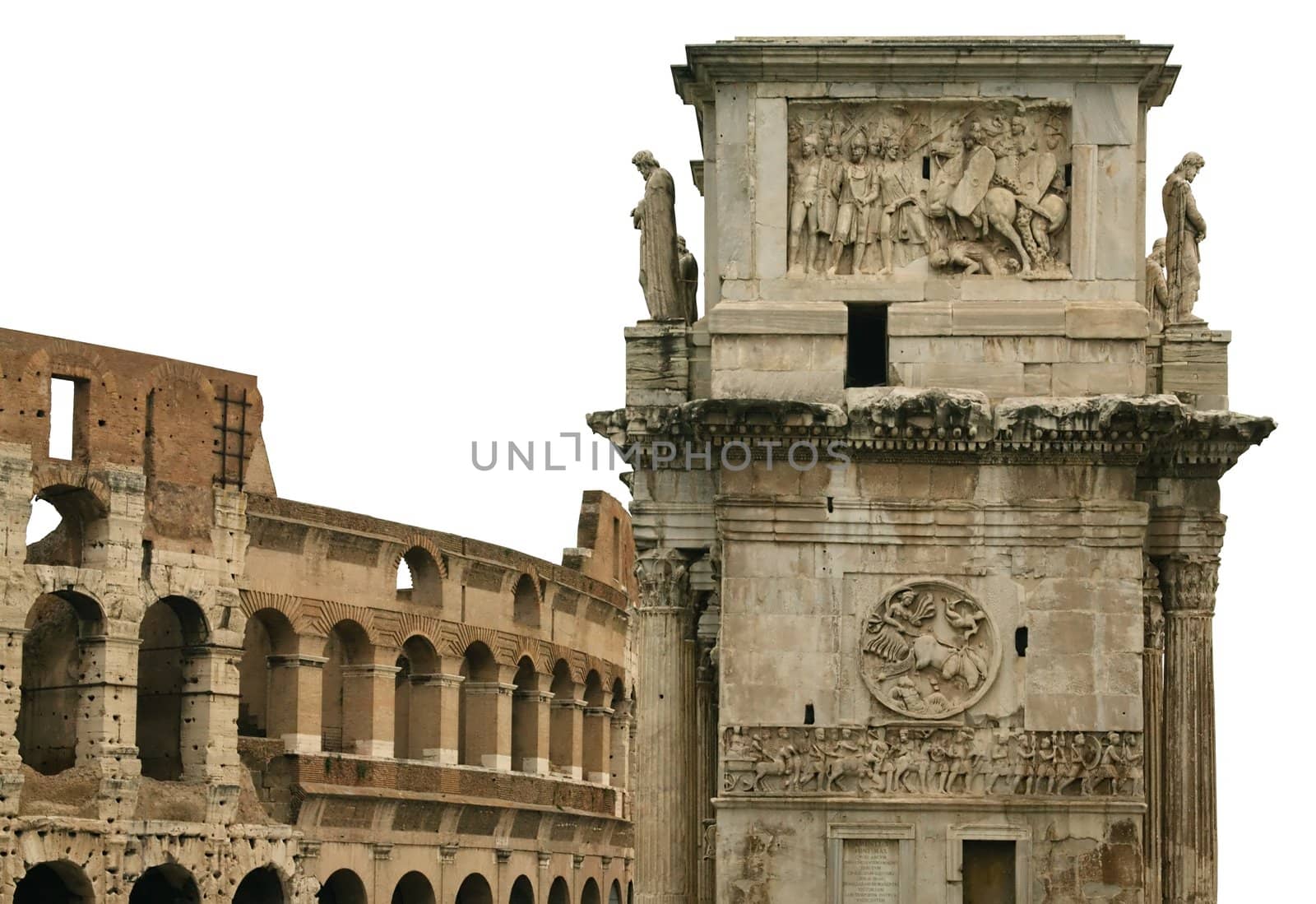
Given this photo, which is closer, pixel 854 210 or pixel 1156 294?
pixel 854 210

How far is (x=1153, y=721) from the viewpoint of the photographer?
28203mm

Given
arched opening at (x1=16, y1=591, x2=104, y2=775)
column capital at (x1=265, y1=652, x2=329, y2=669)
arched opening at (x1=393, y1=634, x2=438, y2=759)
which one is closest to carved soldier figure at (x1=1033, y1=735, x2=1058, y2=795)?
arched opening at (x1=16, y1=591, x2=104, y2=775)

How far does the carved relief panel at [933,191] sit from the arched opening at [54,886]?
21.5 m

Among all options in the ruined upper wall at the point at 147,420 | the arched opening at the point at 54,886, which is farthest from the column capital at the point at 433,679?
the arched opening at the point at 54,886

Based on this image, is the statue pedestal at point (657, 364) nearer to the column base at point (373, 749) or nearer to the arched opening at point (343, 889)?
the column base at point (373, 749)

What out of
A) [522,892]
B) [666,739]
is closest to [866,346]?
[666,739]

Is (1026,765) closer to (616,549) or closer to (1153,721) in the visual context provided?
(1153,721)

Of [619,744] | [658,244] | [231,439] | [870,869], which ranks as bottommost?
[870,869]

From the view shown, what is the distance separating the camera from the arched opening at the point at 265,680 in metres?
50.4

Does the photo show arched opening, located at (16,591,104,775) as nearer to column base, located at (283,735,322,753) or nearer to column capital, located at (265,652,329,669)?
column capital, located at (265,652,329,669)

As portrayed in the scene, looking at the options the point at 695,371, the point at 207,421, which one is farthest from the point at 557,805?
the point at 695,371

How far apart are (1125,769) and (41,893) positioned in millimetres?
24438

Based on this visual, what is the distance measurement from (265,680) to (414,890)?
4.97 m

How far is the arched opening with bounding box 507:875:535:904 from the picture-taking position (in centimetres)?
5822
